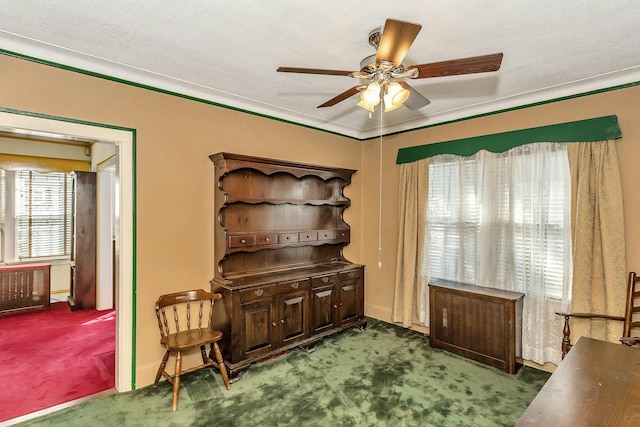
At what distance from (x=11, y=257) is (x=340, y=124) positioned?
5.27m

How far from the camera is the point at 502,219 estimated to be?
332 cm

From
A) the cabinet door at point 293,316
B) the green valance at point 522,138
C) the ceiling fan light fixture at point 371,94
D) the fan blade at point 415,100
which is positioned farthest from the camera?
the cabinet door at point 293,316

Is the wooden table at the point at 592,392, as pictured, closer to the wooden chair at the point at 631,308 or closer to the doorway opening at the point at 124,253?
the wooden chair at the point at 631,308

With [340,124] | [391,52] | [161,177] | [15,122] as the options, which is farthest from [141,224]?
[340,124]

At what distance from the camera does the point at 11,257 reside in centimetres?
486

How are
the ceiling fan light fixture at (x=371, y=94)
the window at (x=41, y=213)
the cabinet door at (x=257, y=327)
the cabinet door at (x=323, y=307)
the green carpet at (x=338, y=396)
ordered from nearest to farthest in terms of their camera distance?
the ceiling fan light fixture at (x=371, y=94) < the green carpet at (x=338, y=396) < the cabinet door at (x=257, y=327) < the cabinet door at (x=323, y=307) < the window at (x=41, y=213)

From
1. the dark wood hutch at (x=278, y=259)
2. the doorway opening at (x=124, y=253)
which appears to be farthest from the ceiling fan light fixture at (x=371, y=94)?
the doorway opening at (x=124, y=253)

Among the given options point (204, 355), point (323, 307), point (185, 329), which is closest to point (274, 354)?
point (204, 355)

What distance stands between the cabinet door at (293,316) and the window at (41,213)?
171 inches

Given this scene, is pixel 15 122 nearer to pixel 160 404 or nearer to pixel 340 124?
pixel 160 404

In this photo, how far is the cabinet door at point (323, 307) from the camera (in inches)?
137

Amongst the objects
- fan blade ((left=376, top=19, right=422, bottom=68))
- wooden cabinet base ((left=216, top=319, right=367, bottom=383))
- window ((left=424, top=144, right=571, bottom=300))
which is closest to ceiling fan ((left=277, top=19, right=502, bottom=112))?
fan blade ((left=376, top=19, right=422, bottom=68))

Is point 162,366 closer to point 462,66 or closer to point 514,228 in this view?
point 462,66

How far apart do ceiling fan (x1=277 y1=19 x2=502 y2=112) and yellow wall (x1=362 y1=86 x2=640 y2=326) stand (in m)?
1.62
